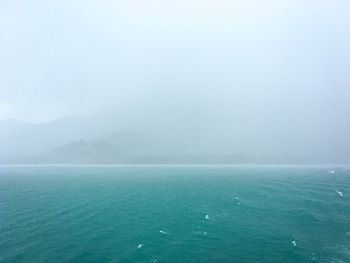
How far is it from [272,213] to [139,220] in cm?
4146

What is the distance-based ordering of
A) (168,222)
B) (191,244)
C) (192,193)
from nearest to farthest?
1. (191,244)
2. (168,222)
3. (192,193)

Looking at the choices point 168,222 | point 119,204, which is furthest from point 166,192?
point 168,222

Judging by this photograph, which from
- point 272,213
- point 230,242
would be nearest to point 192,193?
point 272,213

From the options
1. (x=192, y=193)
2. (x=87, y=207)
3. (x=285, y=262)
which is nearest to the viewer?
(x=285, y=262)

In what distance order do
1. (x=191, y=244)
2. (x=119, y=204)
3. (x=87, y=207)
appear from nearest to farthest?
(x=191, y=244), (x=87, y=207), (x=119, y=204)

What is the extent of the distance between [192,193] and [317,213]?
5414cm

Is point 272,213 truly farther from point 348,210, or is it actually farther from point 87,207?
point 87,207

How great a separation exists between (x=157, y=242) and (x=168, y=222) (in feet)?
52.0

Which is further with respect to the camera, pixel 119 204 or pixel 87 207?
pixel 119 204

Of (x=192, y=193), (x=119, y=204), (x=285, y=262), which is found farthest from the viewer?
(x=192, y=193)

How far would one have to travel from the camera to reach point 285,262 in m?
52.8

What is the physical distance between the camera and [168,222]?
80062 mm

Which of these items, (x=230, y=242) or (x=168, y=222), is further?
(x=168, y=222)

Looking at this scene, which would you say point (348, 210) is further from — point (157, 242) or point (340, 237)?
point (157, 242)
